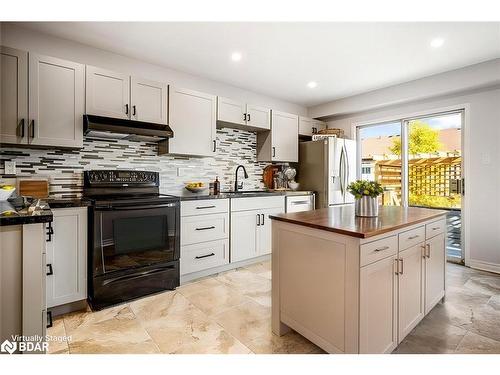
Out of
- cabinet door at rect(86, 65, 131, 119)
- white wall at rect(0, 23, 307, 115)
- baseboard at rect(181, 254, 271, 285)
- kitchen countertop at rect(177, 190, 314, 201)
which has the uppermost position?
white wall at rect(0, 23, 307, 115)

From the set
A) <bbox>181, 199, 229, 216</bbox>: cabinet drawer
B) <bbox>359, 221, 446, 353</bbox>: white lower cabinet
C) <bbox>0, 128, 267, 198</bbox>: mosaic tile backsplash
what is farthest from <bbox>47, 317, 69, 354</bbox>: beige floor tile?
<bbox>359, 221, 446, 353</bbox>: white lower cabinet

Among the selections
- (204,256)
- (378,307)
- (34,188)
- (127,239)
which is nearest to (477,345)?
(378,307)

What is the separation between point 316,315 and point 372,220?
744 millimetres

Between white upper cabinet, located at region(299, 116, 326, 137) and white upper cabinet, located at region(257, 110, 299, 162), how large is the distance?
13cm

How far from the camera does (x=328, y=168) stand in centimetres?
413

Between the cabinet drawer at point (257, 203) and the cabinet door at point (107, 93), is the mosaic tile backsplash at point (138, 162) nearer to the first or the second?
the cabinet door at point (107, 93)

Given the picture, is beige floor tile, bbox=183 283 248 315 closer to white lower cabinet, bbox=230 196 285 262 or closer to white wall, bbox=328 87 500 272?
white lower cabinet, bbox=230 196 285 262

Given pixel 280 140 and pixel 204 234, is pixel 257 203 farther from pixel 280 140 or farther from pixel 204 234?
pixel 280 140

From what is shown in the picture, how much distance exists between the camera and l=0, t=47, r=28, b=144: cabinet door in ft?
6.97

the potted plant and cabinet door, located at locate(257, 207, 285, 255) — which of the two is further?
cabinet door, located at locate(257, 207, 285, 255)

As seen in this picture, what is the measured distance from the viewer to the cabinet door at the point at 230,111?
3496mm

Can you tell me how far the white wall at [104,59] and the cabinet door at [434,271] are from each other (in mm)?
3152
